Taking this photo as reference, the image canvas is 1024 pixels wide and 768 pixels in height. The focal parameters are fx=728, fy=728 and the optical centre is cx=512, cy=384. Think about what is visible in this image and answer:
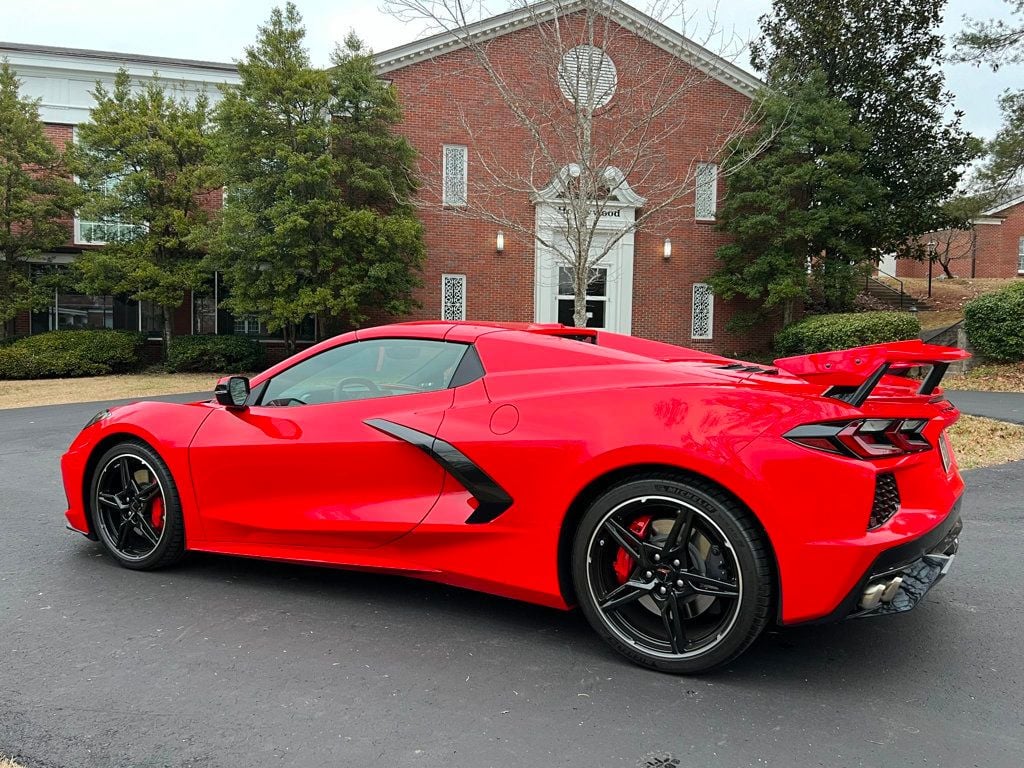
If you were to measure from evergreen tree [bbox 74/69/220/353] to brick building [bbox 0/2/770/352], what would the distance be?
78.8 inches

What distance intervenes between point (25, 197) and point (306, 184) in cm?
880

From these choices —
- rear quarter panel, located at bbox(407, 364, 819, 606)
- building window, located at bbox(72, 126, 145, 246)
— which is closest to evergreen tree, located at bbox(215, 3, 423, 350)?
building window, located at bbox(72, 126, 145, 246)

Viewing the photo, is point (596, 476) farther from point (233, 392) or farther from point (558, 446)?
point (233, 392)

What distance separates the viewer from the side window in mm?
3541

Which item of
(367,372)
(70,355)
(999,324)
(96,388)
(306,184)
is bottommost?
(96,388)

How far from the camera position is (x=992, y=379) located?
1505 cm

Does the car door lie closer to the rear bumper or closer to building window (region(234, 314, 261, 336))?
the rear bumper

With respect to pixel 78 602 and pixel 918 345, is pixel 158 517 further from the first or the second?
pixel 918 345

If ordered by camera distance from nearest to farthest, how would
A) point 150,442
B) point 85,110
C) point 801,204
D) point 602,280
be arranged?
1. point 150,442
2. point 801,204
3. point 602,280
4. point 85,110

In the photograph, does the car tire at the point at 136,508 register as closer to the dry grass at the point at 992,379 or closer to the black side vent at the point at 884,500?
the black side vent at the point at 884,500

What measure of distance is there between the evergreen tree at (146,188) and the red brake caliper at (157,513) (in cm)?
1690

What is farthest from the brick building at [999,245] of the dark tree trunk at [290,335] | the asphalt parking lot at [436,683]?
the asphalt parking lot at [436,683]

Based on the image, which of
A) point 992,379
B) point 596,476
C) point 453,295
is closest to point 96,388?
point 453,295

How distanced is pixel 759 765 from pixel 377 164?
18.6 meters
